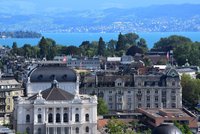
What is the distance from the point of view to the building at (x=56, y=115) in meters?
54.8

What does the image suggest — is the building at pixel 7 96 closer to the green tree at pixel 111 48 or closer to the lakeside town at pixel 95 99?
the lakeside town at pixel 95 99

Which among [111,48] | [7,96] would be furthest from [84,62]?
[7,96]

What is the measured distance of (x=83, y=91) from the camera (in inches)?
2803

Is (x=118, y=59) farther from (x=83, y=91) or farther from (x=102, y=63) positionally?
(x=83, y=91)

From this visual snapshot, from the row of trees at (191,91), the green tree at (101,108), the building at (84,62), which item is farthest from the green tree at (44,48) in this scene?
the green tree at (101,108)

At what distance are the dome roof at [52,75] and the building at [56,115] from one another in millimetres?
6165

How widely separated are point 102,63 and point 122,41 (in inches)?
1190

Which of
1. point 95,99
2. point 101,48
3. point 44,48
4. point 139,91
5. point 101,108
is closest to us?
point 95,99

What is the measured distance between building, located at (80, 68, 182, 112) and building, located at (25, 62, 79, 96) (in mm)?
8989

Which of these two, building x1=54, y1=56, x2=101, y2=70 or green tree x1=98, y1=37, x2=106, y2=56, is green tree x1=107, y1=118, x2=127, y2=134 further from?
green tree x1=98, y1=37, x2=106, y2=56

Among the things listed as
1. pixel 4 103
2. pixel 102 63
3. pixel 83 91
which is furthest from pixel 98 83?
pixel 102 63

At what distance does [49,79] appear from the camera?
62094 mm

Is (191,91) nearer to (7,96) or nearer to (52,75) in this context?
(7,96)

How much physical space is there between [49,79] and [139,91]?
11.4 m
